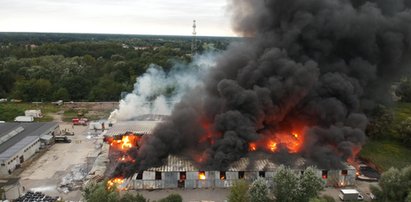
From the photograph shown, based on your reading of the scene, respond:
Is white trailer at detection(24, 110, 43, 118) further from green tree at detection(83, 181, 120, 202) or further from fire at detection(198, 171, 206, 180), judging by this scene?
green tree at detection(83, 181, 120, 202)

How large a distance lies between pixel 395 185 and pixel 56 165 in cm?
3314

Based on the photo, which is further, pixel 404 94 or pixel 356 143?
pixel 404 94

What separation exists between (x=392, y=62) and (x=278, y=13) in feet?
50.7

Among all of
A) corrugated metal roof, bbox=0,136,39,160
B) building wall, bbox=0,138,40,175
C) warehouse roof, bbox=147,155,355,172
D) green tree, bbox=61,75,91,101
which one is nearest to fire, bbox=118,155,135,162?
warehouse roof, bbox=147,155,355,172

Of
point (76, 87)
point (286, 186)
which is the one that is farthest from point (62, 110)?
point (286, 186)

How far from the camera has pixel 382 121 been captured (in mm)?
47906

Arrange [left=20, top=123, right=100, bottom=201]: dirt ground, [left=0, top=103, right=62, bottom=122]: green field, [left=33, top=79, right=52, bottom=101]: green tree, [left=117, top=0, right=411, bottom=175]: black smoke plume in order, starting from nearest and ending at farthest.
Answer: [left=20, top=123, right=100, bottom=201]: dirt ground
[left=117, top=0, right=411, bottom=175]: black smoke plume
[left=0, top=103, right=62, bottom=122]: green field
[left=33, top=79, right=52, bottom=101]: green tree

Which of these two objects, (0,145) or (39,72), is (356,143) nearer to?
(0,145)

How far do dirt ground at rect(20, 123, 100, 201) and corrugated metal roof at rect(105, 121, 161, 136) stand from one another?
3.84 m

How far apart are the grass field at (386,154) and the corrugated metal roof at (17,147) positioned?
127 ft

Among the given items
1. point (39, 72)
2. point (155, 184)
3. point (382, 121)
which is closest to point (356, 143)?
point (382, 121)

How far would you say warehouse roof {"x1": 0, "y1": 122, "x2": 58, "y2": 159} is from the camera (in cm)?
4244

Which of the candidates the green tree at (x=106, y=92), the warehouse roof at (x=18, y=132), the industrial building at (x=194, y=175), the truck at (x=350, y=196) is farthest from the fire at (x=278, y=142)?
the green tree at (x=106, y=92)

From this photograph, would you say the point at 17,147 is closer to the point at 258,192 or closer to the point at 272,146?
the point at 272,146
